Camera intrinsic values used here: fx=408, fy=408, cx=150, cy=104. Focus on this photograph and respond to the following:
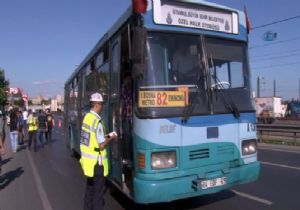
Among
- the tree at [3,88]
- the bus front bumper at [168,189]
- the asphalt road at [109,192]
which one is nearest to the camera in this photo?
the bus front bumper at [168,189]

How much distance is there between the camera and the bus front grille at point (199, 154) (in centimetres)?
621

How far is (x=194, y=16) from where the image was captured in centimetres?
657

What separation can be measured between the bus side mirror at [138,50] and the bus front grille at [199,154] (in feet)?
4.77

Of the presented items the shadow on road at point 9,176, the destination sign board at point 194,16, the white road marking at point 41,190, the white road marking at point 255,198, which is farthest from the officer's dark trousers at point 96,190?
the shadow on road at point 9,176

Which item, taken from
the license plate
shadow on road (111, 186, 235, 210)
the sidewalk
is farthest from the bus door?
the sidewalk

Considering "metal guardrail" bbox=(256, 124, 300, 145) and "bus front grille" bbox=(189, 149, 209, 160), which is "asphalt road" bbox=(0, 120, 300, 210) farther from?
"metal guardrail" bbox=(256, 124, 300, 145)

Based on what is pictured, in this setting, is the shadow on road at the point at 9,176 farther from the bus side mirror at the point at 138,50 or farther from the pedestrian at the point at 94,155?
the bus side mirror at the point at 138,50

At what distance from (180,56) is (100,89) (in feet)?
9.24

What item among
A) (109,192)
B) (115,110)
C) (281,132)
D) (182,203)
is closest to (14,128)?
(109,192)

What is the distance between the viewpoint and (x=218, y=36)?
672 centimetres

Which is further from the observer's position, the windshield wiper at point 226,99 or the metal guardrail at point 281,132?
the metal guardrail at point 281,132

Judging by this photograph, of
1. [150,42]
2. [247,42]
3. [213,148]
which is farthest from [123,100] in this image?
[247,42]

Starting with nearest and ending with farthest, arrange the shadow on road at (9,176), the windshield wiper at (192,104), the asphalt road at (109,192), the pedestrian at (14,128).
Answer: the windshield wiper at (192,104) → the asphalt road at (109,192) → the shadow on road at (9,176) → the pedestrian at (14,128)

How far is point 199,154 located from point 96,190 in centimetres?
165
